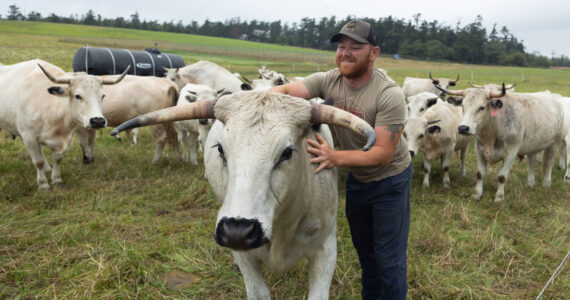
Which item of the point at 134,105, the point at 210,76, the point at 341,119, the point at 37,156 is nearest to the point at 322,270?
the point at 341,119

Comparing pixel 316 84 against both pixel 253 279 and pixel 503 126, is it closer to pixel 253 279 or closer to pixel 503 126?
pixel 253 279

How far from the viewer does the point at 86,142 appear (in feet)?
26.7

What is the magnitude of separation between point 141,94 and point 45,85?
2.00 metres

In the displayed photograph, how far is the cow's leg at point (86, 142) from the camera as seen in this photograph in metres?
8.03

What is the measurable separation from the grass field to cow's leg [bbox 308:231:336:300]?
0.95 meters

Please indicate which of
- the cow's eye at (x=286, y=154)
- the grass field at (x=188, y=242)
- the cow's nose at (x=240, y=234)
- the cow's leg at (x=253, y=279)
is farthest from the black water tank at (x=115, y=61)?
the cow's nose at (x=240, y=234)

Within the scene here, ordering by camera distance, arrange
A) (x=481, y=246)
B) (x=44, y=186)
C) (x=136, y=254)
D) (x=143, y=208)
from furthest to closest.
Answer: (x=44, y=186) → (x=143, y=208) → (x=481, y=246) → (x=136, y=254)

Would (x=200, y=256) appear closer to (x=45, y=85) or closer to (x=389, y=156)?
(x=389, y=156)

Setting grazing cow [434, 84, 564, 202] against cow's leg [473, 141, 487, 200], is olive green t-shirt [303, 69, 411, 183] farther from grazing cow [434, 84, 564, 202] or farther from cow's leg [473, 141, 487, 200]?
cow's leg [473, 141, 487, 200]

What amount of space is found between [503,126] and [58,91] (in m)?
7.82

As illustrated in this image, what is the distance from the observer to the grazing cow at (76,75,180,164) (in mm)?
8258

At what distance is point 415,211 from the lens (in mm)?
5965

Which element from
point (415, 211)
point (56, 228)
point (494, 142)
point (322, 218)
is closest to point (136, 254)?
point (56, 228)

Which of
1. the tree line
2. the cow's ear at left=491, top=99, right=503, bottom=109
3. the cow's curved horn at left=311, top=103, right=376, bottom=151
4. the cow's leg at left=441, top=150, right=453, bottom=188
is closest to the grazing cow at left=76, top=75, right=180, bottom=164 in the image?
the cow's leg at left=441, top=150, right=453, bottom=188
